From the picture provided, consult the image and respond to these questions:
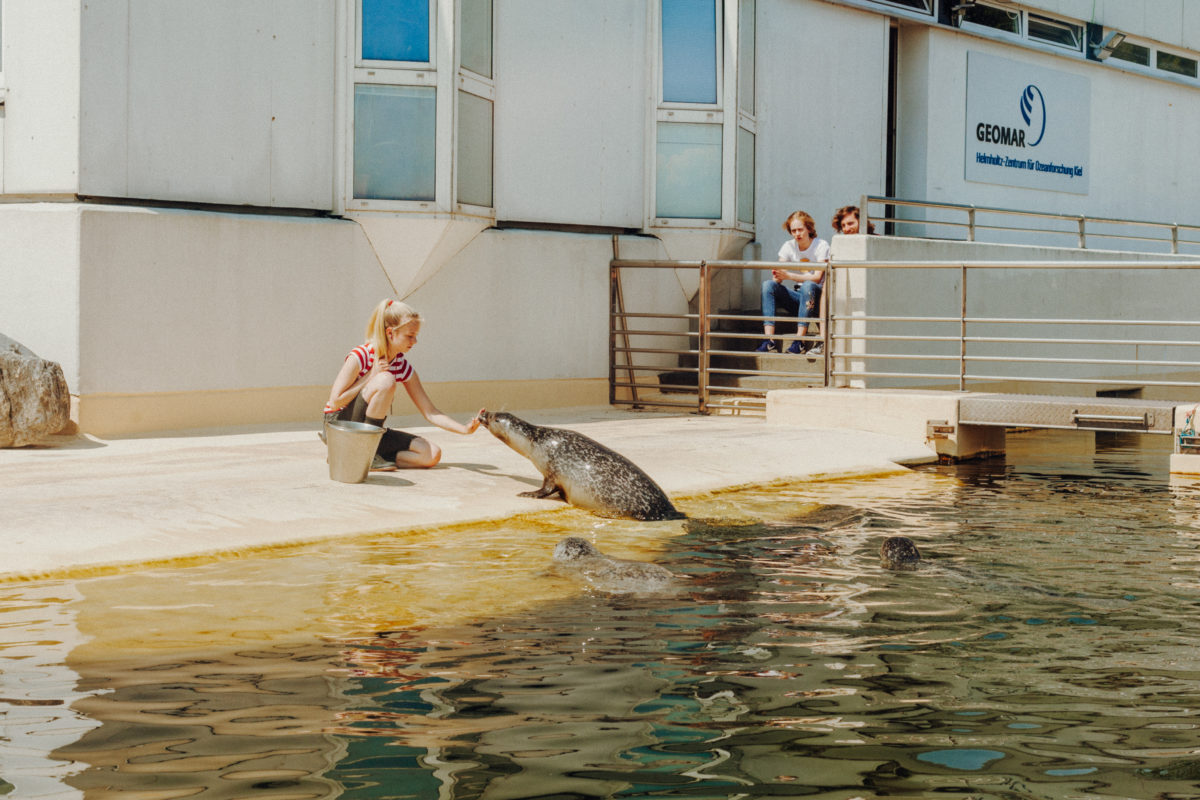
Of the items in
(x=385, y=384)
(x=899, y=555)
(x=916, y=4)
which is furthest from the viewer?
(x=916, y=4)

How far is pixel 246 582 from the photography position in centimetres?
719

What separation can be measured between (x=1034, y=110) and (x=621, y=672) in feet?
64.9

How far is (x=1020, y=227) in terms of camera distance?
2252 centimetres

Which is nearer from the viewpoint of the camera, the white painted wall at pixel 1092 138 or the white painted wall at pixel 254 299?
the white painted wall at pixel 254 299

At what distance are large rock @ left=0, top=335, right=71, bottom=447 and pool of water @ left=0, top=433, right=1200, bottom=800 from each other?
4194 millimetres

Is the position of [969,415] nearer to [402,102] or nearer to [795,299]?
[795,299]

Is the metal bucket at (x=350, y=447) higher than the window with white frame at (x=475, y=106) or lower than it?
lower

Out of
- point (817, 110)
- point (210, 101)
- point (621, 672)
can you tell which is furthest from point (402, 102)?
point (621, 672)

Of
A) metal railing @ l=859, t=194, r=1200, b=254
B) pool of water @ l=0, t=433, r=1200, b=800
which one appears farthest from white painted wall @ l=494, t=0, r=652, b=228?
pool of water @ l=0, t=433, r=1200, b=800

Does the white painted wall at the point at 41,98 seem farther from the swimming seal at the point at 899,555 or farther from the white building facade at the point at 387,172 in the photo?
the swimming seal at the point at 899,555

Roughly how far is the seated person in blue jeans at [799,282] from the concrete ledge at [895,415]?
5.01ft

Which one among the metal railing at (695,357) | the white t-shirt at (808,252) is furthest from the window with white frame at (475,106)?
the white t-shirt at (808,252)

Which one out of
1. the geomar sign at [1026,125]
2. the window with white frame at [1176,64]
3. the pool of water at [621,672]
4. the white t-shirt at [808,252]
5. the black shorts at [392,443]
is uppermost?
the window with white frame at [1176,64]

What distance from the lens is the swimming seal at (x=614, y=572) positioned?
703 centimetres
